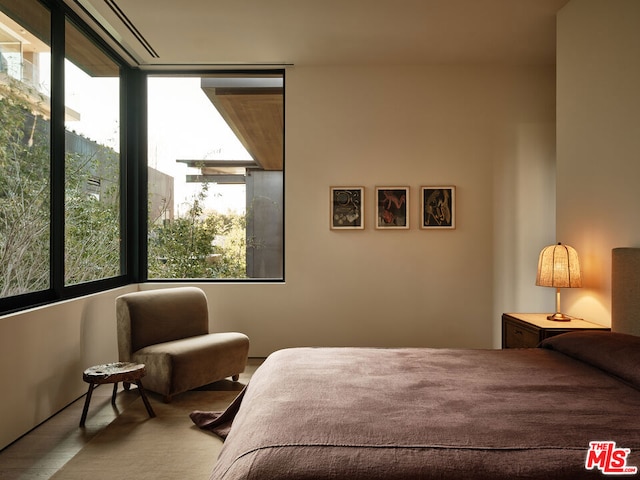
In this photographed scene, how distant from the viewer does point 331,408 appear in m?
1.58

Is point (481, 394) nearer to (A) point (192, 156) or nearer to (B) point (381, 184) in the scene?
A: (B) point (381, 184)

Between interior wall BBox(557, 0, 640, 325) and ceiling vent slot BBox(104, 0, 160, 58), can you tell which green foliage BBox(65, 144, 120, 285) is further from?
interior wall BBox(557, 0, 640, 325)

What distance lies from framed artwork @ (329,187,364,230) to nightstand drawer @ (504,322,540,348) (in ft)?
5.69

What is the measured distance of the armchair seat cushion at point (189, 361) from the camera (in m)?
3.22

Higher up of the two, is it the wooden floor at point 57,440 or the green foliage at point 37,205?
the green foliage at point 37,205

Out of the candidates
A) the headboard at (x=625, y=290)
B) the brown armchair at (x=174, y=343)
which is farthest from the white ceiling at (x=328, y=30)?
the brown armchair at (x=174, y=343)

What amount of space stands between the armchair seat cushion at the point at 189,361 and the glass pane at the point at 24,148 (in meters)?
0.94

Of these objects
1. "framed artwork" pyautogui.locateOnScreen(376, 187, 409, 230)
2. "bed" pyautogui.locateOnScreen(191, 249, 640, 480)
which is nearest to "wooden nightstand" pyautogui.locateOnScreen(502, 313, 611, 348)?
"bed" pyautogui.locateOnScreen(191, 249, 640, 480)

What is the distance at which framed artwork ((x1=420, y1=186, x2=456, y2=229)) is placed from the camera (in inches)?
178

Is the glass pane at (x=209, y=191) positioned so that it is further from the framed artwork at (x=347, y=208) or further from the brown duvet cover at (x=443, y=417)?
the brown duvet cover at (x=443, y=417)

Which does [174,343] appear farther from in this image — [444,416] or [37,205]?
[444,416]

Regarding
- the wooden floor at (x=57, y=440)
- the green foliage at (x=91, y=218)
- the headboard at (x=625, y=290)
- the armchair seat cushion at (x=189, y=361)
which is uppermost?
the green foliage at (x=91, y=218)

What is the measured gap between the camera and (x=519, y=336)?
325cm

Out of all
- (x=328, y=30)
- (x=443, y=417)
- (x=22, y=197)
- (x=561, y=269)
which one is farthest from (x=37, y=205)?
(x=561, y=269)
